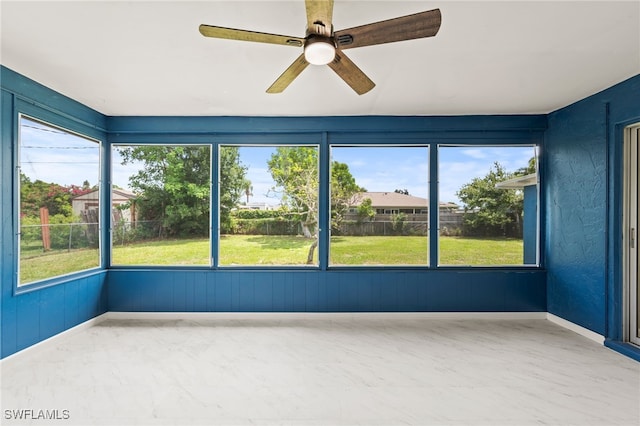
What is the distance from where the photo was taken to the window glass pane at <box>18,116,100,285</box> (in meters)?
2.93

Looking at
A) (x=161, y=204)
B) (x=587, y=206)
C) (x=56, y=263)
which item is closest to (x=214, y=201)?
(x=161, y=204)

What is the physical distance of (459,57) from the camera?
2.47 metres

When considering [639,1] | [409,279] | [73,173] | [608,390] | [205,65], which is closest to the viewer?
[639,1]

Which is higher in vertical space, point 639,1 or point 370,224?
point 639,1

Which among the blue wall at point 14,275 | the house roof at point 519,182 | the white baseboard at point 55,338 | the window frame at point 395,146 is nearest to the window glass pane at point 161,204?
the blue wall at point 14,275

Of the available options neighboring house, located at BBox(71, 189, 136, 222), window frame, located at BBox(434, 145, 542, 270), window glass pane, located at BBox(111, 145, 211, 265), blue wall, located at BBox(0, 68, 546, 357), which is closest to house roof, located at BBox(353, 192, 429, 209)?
window frame, located at BBox(434, 145, 542, 270)

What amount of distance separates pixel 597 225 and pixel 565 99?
1.38 metres

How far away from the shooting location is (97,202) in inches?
152

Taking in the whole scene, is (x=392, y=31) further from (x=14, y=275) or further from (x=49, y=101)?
(x=14, y=275)

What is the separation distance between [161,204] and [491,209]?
14.1ft

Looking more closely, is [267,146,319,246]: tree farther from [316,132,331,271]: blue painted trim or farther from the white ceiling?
the white ceiling

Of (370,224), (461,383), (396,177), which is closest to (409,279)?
(370,224)

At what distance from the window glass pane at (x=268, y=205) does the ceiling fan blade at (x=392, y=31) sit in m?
2.35

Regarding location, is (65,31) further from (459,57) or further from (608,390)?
(608,390)
